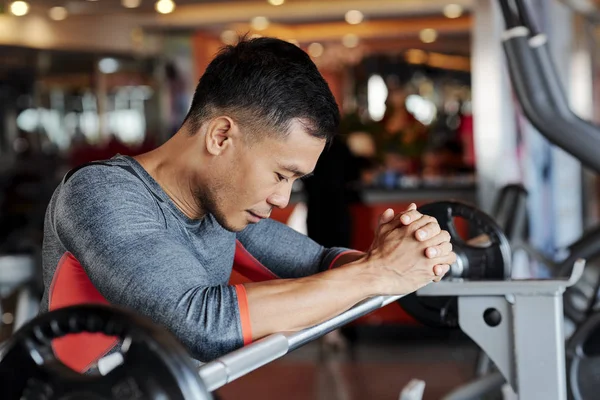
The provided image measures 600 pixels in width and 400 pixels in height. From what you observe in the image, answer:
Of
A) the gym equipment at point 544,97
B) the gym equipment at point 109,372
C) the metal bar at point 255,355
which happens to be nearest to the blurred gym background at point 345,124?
the gym equipment at point 544,97

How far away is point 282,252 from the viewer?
187 centimetres

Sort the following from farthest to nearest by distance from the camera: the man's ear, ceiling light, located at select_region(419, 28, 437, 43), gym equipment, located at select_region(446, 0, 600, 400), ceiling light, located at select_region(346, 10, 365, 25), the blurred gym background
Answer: ceiling light, located at select_region(419, 28, 437, 43)
ceiling light, located at select_region(346, 10, 365, 25)
the blurred gym background
gym equipment, located at select_region(446, 0, 600, 400)
the man's ear

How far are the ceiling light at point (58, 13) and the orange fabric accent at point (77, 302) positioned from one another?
6.61 metres

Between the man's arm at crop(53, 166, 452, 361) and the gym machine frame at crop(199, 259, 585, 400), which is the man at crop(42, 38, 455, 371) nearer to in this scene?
the man's arm at crop(53, 166, 452, 361)

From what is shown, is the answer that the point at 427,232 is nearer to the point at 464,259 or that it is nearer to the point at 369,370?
the point at 464,259

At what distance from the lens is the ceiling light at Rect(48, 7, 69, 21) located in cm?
771

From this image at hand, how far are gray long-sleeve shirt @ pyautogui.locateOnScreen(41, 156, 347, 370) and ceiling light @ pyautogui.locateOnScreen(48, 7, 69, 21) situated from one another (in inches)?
259

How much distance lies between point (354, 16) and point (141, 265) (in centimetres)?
814

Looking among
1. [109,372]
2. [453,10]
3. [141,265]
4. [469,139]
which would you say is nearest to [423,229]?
[141,265]

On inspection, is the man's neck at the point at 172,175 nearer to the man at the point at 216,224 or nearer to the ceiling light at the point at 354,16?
the man at the point at 216,224

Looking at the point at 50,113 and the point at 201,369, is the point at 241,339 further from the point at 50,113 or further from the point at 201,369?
the point at 50,113

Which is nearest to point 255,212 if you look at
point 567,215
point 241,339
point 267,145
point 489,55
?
point 267,145

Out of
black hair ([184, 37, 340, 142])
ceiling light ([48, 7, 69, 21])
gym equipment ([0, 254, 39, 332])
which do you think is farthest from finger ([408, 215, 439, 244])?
ceiling light ([48, 7, 69, 21])

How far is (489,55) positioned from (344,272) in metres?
4.84
